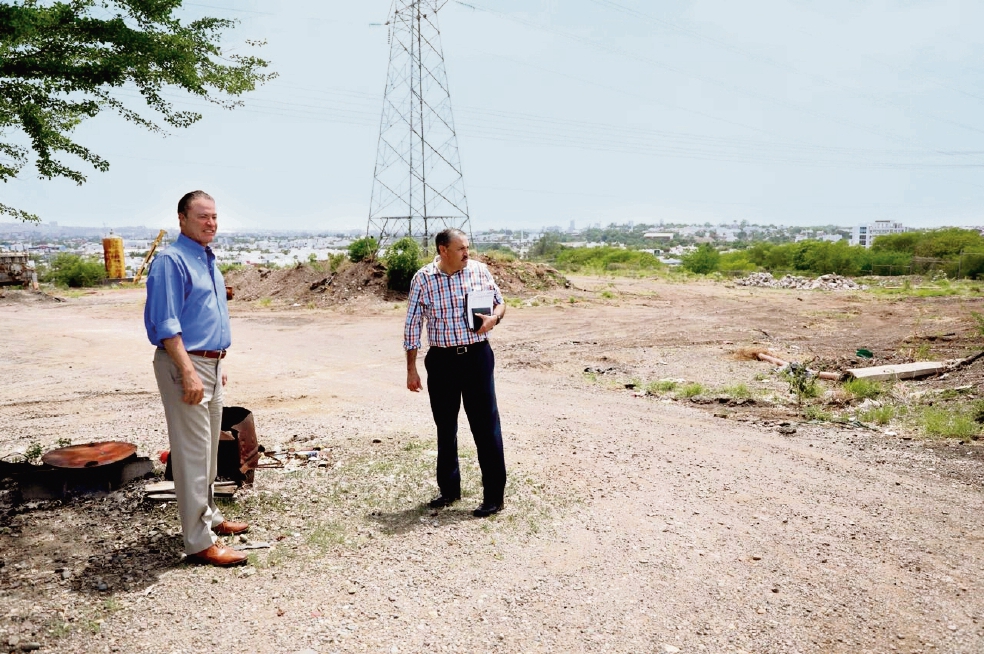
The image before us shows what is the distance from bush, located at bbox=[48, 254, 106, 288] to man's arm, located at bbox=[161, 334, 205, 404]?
4307 centimetres

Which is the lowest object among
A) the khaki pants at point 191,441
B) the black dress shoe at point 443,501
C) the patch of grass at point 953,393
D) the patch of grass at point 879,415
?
the patch of grass at point 879,415

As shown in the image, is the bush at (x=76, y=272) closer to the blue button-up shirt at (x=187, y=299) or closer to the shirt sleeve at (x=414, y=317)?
the shirt sleeve at (x=414, y=317)

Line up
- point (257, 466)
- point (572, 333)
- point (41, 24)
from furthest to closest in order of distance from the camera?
point (572, 333), point (257, 466), point (41, 24)

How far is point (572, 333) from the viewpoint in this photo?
19031 millimetres

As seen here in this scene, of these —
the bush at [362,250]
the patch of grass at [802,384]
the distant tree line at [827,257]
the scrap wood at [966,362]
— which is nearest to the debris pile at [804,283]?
the distant tree line at [827,257]

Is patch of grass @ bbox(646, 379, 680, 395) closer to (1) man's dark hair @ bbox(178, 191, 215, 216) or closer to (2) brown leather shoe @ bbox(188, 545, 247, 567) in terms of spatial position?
(2) brown leather shoe @ bbox(188, 545, 247, 567)

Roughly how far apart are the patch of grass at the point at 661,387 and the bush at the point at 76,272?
39.3 m

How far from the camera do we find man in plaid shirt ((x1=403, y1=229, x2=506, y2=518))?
17.3ft

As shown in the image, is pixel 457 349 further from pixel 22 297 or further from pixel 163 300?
pixel 22 297

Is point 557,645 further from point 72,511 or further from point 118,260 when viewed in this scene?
point 118,260

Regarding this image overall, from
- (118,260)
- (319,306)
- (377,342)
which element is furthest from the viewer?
(118,260)

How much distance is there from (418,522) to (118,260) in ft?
149

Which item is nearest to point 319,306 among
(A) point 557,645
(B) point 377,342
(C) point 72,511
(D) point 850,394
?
(B) point 377,342

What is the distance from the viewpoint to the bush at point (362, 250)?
98.0 feet
